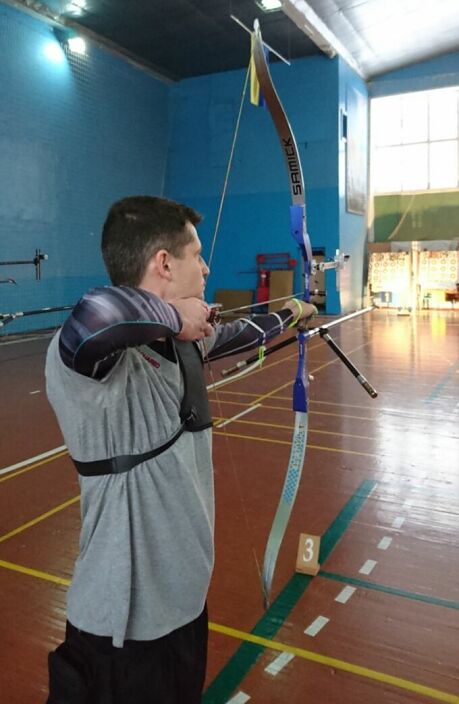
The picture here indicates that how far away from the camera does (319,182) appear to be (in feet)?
43.9

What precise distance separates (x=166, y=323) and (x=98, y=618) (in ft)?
1.76

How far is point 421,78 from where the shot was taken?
1409 centimetres

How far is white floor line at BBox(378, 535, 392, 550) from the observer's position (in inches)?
107

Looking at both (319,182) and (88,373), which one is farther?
(319,182)

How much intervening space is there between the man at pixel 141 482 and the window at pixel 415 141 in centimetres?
1484

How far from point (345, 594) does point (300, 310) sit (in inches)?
45.4

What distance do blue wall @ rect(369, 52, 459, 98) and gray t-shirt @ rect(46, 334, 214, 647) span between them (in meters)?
15.1

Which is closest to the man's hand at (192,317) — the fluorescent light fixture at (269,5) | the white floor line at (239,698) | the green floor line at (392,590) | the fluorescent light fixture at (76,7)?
the white floor line at (239,698)

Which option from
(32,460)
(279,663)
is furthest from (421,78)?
(279,663)

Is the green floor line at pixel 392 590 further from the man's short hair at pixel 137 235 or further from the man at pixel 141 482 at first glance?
the man's short hair at pixel 137 235

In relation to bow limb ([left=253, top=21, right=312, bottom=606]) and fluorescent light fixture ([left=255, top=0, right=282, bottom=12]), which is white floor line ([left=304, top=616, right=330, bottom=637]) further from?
fluorescent light fixture ([left=255, top=0, right=282, bottom=12])

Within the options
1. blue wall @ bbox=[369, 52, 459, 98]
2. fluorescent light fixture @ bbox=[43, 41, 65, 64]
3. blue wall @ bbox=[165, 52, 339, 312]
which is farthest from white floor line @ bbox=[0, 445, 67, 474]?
blue wall @ bbox=[369, 52, 459, 98]

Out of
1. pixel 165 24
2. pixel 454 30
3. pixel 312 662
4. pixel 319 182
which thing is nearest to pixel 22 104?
pixel 165 24

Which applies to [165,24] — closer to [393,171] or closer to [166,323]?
[393,171]
